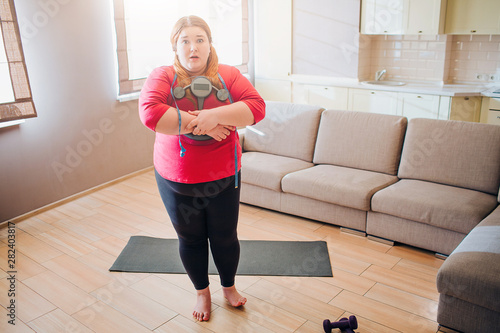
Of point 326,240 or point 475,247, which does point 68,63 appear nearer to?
point 326,240

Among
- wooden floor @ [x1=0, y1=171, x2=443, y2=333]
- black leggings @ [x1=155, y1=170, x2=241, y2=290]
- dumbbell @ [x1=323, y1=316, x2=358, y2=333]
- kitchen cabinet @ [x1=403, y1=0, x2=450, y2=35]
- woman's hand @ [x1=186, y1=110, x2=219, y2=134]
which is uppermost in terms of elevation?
kitchen cabinet @ [x1=403, y1=0, x2=450, y2=35]

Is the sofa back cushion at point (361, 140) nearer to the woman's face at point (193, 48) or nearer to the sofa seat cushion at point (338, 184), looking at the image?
the sofa seat cushion at point (338, 184)

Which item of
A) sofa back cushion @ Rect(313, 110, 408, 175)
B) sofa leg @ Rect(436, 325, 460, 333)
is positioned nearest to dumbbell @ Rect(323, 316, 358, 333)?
sofa leg @ Rect(436, 325, 460, 333)

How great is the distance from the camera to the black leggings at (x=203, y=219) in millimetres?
1999

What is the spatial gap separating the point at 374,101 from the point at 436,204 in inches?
90.1

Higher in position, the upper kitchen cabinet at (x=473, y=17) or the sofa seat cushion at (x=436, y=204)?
the upper kitchen cabinet at (x=473, y=17)

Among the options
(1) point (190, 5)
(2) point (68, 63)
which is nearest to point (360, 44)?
(1) point (190, 5)

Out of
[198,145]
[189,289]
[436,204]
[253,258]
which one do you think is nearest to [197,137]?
[198,145]

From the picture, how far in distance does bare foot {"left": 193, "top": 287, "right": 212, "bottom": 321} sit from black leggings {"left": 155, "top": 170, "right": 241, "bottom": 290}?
56 mm

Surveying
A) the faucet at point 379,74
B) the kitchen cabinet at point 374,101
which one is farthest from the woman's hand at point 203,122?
the faucet at point 379,74

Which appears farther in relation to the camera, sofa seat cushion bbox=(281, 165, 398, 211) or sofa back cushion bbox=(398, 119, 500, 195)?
sofa seat cushion bbox=(281, 165, 398, 211)

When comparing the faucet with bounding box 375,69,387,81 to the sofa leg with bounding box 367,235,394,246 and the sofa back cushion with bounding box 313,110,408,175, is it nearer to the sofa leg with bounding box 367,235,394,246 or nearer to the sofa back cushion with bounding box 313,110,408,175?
the sofa back cushion with bounding box 313,110,408,175

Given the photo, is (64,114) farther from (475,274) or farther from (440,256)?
(475,274)

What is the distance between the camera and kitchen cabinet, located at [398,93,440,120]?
4.39 metres
